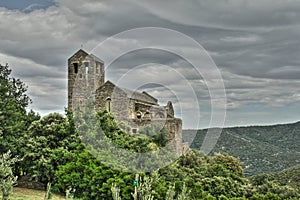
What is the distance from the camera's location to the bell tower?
100 feet

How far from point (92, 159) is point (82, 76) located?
1260 cm

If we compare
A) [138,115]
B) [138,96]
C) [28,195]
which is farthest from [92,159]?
[138,96]

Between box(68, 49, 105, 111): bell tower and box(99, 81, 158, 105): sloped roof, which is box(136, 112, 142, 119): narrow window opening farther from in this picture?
box(68, 49, 105, 111): bell tower

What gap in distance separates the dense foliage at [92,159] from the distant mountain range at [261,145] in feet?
8.32

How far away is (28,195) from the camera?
65.2 feet

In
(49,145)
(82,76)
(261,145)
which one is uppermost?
(82,76)

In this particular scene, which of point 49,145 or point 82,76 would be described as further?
point 82,76

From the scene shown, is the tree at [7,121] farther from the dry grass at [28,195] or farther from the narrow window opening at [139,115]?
the narrow window opening at [139,115]

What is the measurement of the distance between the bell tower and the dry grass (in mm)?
9672

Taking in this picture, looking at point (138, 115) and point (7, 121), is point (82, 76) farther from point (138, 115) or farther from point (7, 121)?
point (7, 121)

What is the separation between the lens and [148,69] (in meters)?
19.4

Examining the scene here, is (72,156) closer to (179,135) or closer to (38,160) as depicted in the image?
(38,160)

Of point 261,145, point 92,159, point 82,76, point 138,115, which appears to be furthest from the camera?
point 261,145

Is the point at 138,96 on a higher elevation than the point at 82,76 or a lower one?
lower
